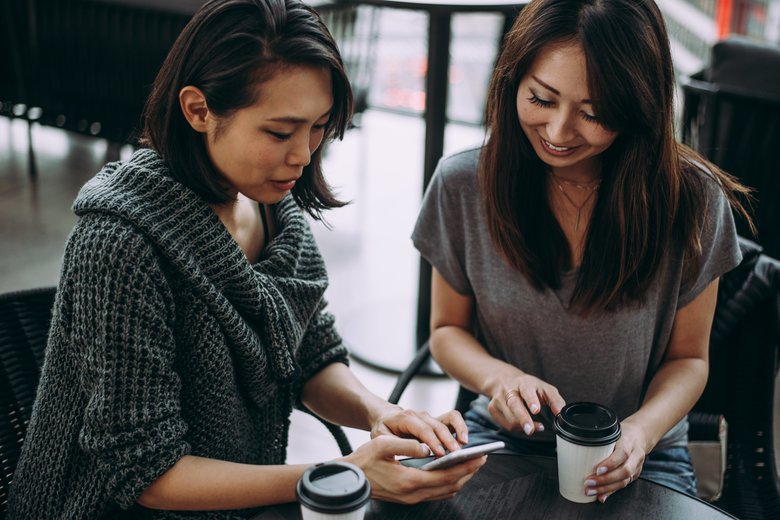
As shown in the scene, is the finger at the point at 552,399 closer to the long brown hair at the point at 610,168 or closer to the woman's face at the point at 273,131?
the long brown hair at the point at 610,168

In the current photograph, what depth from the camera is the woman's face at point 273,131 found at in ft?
4.21

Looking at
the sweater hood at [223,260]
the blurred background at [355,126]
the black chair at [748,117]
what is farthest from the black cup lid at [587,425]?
the black chair at [748,117]

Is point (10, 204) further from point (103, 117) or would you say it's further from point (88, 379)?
point (88, 379)

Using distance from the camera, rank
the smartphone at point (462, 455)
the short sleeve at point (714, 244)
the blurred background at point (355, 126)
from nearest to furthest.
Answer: the smartphone at point (462, 455) < the short sleeve at point (714, 244) < the blurred background at point (355, 126)

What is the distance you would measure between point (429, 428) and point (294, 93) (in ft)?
1.72

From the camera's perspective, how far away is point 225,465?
51.7 inches

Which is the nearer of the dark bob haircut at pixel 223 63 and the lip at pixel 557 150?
the dark bob haircut at pixel 223 63

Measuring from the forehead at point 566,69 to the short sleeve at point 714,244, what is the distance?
13.1 inches

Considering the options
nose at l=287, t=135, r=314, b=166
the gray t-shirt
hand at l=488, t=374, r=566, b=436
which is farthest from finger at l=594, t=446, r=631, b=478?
nose at l=287, t=135, r=314, b=166

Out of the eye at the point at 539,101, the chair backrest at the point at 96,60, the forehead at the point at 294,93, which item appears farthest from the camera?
the chair backrest at the point at 96,60

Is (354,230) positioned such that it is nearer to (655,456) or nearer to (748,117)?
(748,117)

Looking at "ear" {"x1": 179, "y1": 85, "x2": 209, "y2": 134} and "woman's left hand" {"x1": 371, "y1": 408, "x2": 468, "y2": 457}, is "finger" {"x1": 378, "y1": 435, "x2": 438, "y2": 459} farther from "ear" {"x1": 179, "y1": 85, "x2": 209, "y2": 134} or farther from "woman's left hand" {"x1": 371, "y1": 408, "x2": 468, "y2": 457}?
"ear" {"x1": 179, "y1": 85, "x2": 209, "y2": 134}

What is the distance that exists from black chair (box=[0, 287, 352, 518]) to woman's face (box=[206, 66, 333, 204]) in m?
0.44

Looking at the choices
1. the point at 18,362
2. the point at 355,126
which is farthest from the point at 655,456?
the point at 355,126
